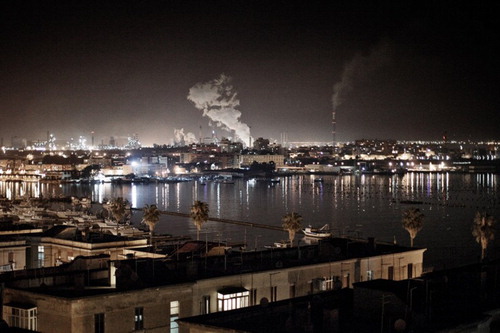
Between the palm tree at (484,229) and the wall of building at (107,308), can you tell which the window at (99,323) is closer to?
the wall of building at (107,308)

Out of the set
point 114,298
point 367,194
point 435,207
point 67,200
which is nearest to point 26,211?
point 67,200

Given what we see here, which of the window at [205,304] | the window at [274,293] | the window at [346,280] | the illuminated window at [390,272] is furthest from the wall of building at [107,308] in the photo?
the illuminated window at [390,272]

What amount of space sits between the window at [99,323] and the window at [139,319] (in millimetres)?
269

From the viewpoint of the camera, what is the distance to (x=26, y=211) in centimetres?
2455

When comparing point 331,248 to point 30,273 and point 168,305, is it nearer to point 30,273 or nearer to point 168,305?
point 168,305

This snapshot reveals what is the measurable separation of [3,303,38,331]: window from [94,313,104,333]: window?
0.48 meters

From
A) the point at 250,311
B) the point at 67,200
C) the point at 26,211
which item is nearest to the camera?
the point at 250,311

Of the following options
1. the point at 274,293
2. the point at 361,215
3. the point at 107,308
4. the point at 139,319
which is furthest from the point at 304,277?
the point at 361,215

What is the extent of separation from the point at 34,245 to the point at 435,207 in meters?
26.2

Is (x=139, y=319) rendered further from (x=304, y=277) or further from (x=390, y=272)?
(x=390, y=272)

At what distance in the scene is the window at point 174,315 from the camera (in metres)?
5.41

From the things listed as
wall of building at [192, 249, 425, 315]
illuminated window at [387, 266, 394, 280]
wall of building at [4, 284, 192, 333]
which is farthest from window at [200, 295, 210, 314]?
illuminated window at [387, 266, 394, 280]

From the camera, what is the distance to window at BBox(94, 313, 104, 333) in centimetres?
502

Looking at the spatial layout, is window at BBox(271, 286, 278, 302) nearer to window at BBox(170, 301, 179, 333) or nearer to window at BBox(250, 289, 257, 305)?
window at BBox(250, 289, 257, 305)
